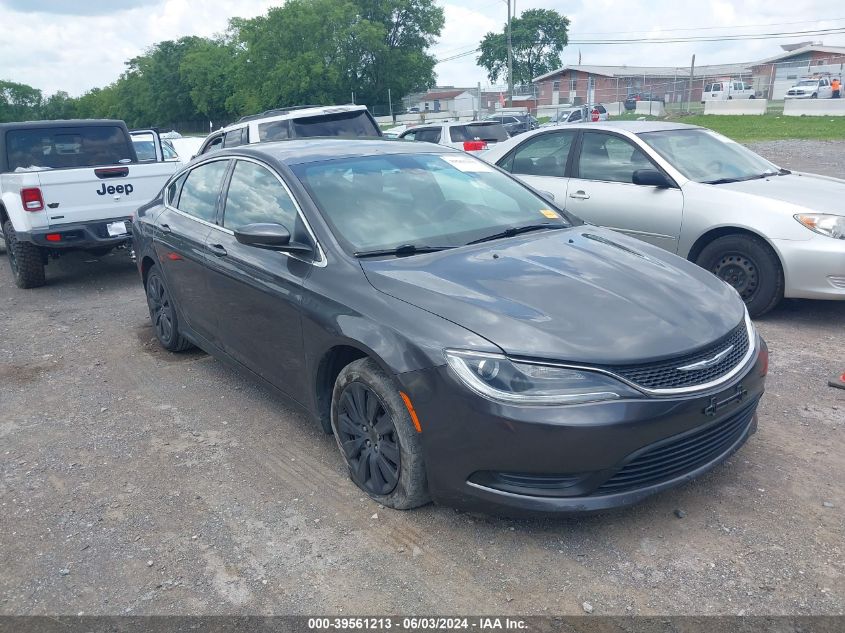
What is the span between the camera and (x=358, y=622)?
8.96 ft

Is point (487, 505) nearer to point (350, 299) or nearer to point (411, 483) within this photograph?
point (411, 483)

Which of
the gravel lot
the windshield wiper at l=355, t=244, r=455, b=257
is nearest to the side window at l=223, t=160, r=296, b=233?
the windshield wiper at l=355, t=244, r=455, b=257

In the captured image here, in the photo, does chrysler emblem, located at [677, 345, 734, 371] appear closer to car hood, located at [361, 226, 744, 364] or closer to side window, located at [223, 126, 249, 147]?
car hood, located at [361, 226, 744, 364]

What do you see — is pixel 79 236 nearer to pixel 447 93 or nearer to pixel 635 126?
pixel 635 126

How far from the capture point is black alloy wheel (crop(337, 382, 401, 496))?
3326 millimetres

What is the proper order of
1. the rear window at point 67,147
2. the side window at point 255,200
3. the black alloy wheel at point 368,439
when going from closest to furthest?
1. the black alloy wheel at point 368,439
2. the side window at point 255,200
3. the rear window at point 67,147

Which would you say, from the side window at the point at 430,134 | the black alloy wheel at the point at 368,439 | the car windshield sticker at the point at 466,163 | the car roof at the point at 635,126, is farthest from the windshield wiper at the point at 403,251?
the side window at the point at 430,134

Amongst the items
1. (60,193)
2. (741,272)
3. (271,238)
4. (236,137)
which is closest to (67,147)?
(60,193)

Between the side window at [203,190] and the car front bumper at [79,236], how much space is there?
2876 millimetres

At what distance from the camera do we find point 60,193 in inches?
317

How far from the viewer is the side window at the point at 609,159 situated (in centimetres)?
669

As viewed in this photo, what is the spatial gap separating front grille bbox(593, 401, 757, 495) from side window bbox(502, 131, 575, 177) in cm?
453

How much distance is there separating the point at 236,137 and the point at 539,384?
988cm

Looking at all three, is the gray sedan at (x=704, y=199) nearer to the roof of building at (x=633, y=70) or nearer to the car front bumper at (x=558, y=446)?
the car front bumper at (x=558, y=446)
